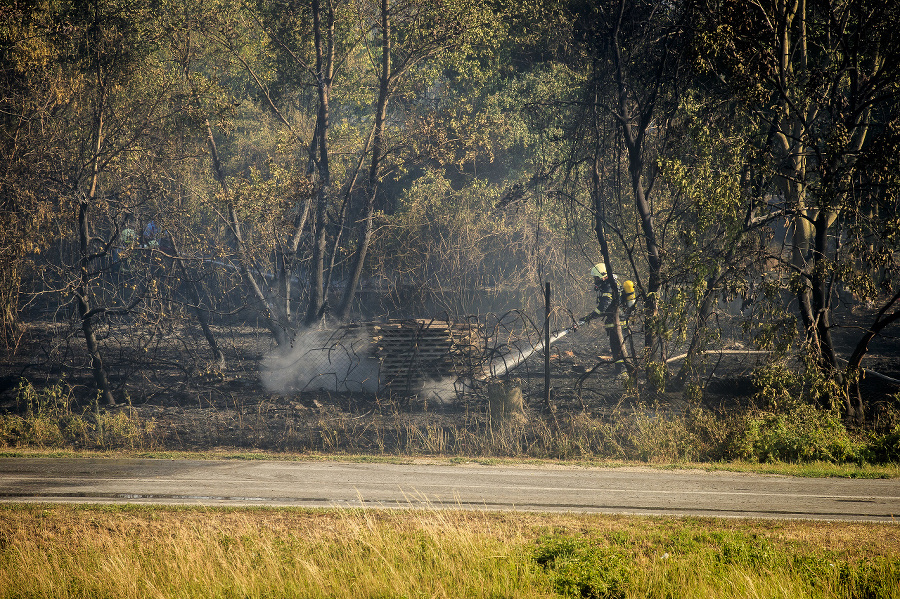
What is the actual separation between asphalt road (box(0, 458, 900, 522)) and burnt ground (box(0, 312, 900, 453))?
7.60 feet

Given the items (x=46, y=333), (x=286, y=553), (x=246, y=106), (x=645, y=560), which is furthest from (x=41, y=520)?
(x=246, y=106)

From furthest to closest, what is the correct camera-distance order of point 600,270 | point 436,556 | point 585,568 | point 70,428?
point 600,270 < point 70,428 < point 436,556 < point 585,568

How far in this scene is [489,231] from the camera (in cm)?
3003

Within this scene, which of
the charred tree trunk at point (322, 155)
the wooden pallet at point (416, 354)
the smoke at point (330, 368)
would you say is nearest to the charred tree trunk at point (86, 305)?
the smoke at point (330, 368)

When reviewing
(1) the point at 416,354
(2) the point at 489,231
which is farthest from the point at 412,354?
(2) the point at 489,231

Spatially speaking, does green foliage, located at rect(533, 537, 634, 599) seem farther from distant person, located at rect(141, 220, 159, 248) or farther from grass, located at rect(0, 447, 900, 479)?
A: distant person, located at rect(141, 220, 159, 248)

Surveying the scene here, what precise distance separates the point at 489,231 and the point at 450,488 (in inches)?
791

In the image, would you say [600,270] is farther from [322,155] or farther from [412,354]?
[322,155]

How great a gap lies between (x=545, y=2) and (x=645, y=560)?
1906 centimetres

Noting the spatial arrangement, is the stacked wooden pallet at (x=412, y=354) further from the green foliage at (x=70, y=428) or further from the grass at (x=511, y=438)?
the green foliage at (x=70, y=428)

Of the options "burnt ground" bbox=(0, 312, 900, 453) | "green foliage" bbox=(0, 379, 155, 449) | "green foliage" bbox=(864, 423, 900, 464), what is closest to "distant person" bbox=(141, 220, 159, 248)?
"burnt ground" bbox=(0, 312, 900, 453)

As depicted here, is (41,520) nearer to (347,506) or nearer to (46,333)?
(347,506)

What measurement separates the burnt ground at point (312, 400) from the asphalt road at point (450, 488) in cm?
232

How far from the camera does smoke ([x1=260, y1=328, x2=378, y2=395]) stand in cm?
1900
